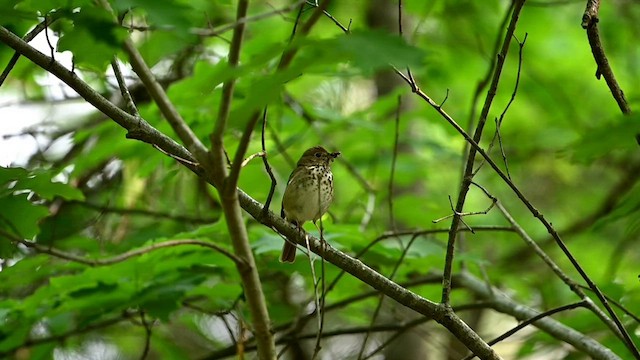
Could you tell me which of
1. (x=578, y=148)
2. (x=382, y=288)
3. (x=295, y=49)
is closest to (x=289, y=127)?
(x=382, y=288)

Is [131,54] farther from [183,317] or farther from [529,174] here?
[529,174]

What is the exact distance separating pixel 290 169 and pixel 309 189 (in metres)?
1.53

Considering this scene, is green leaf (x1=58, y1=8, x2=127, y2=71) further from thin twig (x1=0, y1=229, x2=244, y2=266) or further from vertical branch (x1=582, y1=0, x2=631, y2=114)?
vertical branch (x1=582, y1=0, x2=631, y2=114)

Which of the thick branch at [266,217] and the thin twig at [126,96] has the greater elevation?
the thin twig at [126,96]

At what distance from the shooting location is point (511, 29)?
2.23m

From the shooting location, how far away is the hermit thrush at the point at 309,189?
3.63 metres

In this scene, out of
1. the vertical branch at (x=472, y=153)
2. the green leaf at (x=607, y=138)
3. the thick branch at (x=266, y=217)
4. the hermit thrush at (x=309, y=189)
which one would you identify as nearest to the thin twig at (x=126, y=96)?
the thick branch at (x=266, y=217)

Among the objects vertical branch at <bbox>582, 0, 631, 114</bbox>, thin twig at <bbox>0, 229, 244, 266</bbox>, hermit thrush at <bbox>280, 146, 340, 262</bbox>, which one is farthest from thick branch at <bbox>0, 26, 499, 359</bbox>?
hermit thrush at <bbox>280, 146, 340, 262</bbox>

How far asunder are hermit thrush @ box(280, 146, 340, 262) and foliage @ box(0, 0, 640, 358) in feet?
0.81

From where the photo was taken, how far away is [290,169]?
17.1 feet

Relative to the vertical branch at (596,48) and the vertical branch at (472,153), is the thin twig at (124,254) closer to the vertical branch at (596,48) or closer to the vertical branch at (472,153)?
the vertical branch at (472,153)

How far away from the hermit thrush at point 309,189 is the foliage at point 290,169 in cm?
25

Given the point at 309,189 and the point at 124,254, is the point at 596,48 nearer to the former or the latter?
the point at 124,254

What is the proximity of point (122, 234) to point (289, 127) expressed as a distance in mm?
1197
